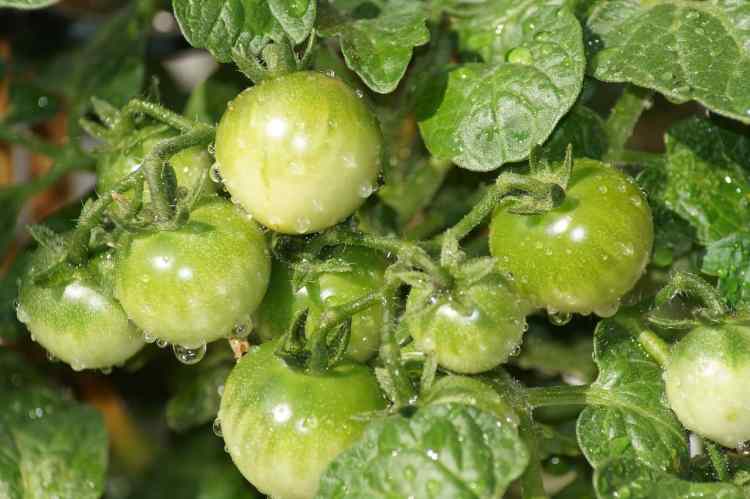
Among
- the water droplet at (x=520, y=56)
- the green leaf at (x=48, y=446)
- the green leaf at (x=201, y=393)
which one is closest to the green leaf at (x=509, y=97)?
the water droplet at (x=520, y=56)

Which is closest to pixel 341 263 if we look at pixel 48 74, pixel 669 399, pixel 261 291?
pixel 261 291

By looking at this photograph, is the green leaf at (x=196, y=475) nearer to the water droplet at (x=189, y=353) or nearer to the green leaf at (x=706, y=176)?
the water droplet at (x=189, y=353)

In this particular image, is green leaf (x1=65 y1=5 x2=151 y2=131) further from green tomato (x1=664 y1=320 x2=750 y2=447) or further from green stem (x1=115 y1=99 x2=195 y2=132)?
green tomato (x1=664 y1=320 x2=750 y2=447)

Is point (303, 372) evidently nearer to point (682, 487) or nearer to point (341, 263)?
point (341, 263)

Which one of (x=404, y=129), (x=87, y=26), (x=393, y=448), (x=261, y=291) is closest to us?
(x=393, y=448)

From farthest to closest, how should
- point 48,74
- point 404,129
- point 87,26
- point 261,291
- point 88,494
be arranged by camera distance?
point 87,26, point 48,74, point 404,129, point 88,494, point 261,291

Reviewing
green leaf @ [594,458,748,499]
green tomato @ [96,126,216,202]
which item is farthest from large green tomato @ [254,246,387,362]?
green leaf @ [594,458,748,499]
